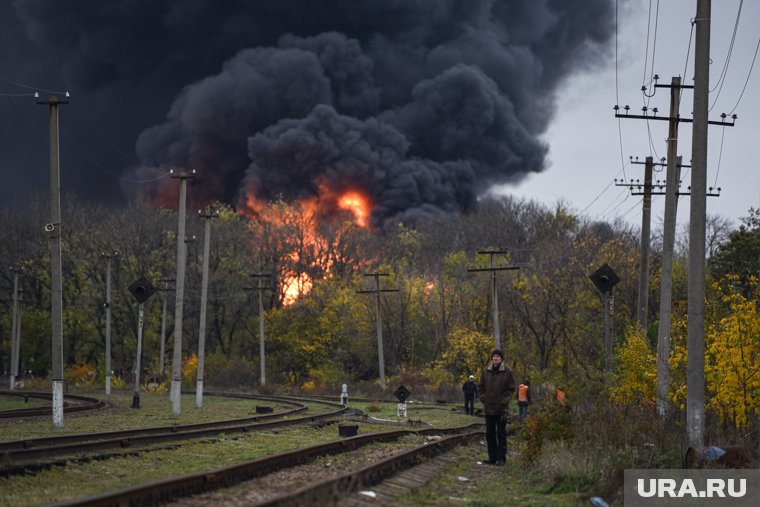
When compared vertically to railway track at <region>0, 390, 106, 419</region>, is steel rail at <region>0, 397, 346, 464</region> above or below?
above

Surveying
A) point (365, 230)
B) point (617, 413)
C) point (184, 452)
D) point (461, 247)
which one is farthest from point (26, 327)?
point (617, 413)

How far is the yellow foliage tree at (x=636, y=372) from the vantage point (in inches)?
968

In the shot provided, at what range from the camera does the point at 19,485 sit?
45.3ft

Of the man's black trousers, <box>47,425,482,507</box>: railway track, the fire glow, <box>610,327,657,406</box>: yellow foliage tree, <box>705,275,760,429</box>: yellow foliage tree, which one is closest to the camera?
<box>47,425,482,507</box>: railway track

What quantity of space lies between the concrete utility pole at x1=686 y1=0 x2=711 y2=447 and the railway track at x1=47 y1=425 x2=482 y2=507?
4.74m

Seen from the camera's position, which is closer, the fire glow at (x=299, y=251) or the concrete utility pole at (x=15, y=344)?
the concrete utility pole at (x=15, y=344)

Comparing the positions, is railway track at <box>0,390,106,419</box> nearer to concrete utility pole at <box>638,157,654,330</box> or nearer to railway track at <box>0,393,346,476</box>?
railway track at <box>0,393,346,476</box>

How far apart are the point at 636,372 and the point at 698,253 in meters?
11.3

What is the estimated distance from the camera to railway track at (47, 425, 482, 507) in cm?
1081

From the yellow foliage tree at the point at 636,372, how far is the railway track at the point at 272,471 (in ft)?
25.5

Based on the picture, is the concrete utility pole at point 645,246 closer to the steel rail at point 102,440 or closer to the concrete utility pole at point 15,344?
the steel rail at point 102,440
